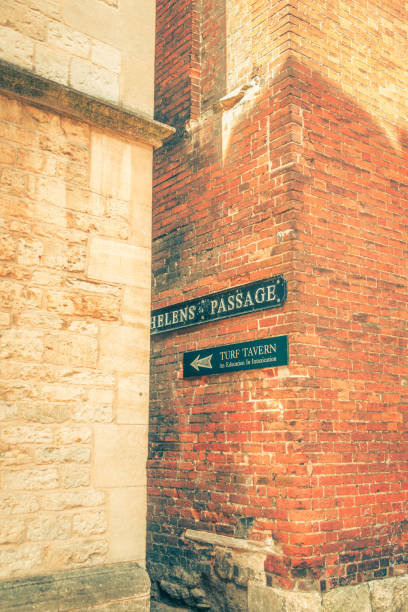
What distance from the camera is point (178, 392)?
247 inches

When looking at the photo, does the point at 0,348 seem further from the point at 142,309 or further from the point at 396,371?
the point at 396,371

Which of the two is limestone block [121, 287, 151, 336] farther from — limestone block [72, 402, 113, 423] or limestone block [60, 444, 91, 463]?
limestone block [60, 444, 91, 463]

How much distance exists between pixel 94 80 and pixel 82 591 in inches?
122

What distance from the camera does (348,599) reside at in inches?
191

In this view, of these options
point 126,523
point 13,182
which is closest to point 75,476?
point 126,523

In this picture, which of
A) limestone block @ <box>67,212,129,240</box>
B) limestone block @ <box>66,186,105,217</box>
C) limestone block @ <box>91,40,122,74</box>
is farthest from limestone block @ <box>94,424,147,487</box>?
limestone block @ <box>91,40,122,74</box>

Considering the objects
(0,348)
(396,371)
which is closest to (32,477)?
(0,348)

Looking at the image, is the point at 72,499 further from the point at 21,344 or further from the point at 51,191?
the point at 51,191

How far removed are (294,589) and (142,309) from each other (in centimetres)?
242

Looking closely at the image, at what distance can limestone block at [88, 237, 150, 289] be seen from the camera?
13.1 feet

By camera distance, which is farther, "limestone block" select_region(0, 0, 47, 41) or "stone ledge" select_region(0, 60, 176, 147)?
"limestone block" select_region(0, 0, 47, 41)

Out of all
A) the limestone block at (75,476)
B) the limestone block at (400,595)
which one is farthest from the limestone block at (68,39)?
the limestone block at (400,595)

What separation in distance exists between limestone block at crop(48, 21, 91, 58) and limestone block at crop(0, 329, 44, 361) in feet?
5.98

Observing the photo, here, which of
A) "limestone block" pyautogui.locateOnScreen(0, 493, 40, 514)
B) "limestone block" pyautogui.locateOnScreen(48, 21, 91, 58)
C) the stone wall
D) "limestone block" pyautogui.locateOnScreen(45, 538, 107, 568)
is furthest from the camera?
"limestone block" pyautogui.locateOnScreen(48, 21, 91, 58)
